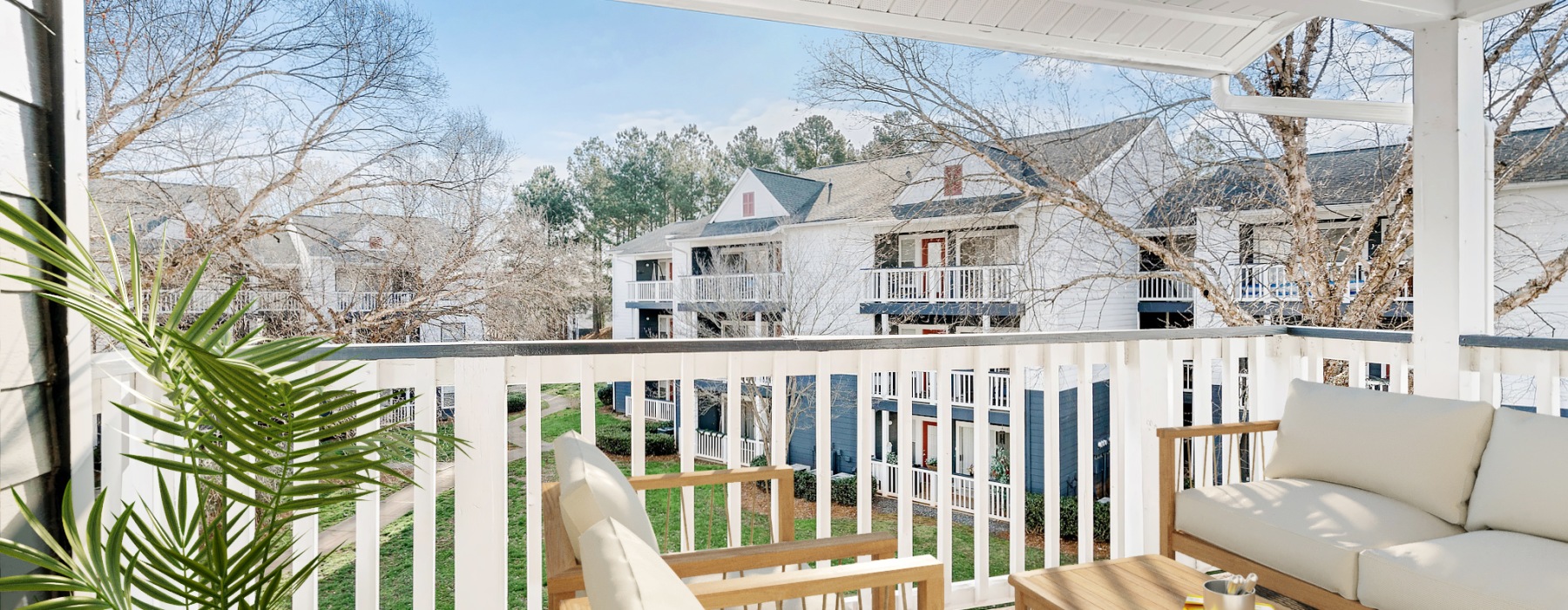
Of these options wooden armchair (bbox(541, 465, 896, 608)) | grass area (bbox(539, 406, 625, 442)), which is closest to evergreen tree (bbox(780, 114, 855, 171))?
grass area (bbox(539, 406, 625, 442))

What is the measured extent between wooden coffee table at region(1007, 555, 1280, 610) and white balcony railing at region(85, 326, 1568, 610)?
478mm

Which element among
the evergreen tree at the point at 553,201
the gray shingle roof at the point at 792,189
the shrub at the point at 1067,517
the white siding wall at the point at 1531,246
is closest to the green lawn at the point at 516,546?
the shrub at the point at 1067,517

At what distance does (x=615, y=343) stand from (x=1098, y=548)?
7175 mm

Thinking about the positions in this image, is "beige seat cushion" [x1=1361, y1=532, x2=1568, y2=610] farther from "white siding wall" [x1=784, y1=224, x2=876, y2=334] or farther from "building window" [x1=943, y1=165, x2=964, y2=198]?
"white siding wall" [x1=784, y1=224, x2=876, y2=334]

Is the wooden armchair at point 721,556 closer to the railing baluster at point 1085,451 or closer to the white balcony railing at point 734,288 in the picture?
the railing baluster at point 1085,451

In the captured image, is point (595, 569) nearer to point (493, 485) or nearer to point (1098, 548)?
point (493, 485)

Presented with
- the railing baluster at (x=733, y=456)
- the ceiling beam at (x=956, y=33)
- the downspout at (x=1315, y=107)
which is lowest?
the railing baluster at (x=733, y=456)

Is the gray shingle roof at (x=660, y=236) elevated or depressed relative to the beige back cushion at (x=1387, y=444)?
elevated

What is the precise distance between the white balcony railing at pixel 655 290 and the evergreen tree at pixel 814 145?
2166mm

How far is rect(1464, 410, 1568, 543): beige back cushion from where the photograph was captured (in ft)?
6.40

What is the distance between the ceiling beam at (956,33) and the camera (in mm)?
2463

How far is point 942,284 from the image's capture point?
8.85m

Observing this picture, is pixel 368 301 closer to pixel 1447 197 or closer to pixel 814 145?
pixel 814 145

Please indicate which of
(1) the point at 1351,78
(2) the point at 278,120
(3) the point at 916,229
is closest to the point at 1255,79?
(1) the point at 1351,78
